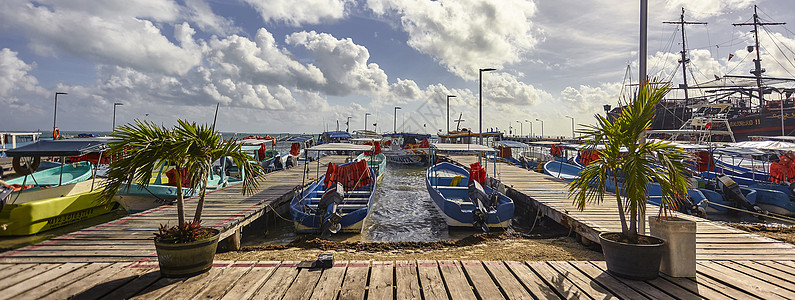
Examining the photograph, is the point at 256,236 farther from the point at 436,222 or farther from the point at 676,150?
the point at 676,150

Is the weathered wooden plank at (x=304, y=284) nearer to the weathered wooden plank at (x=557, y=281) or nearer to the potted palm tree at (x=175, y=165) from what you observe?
the potted palm tree at (x=175, y=165)

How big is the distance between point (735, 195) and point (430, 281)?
1665cm

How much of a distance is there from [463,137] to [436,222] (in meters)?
32.1

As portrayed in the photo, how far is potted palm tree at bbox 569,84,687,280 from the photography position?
4.76 metres

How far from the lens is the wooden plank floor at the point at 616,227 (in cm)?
640

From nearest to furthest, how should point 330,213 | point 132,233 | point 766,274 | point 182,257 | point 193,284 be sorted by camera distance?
point 193,284 → point 182,257 → point 766,274 → point 132,233 → point 330,213

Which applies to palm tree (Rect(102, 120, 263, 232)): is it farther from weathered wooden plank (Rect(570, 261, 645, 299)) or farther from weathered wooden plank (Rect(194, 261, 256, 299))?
weathered wooden plank (Rect(570, 261, 645, 299))

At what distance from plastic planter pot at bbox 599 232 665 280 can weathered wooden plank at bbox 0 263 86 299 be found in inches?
313

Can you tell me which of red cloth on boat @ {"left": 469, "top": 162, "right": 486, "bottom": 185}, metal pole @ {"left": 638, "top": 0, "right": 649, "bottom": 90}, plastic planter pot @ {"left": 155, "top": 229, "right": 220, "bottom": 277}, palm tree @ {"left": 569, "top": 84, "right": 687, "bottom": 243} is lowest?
plastic planter pot @ {"left": 155, "top": 229, "right": 220, "bottom": 277}

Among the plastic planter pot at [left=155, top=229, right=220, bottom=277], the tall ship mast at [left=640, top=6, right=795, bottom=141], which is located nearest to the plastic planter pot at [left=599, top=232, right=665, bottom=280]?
the plastic planter pot at [left=155, top=229, right=220, bottom=277]

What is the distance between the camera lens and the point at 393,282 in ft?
15.9

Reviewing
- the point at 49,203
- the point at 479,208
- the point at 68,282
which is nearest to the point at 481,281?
the point at 68,282

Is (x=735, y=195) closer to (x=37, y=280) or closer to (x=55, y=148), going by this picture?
(x=37, y=280)

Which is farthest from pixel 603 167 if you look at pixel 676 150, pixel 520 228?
pixel 520 228
